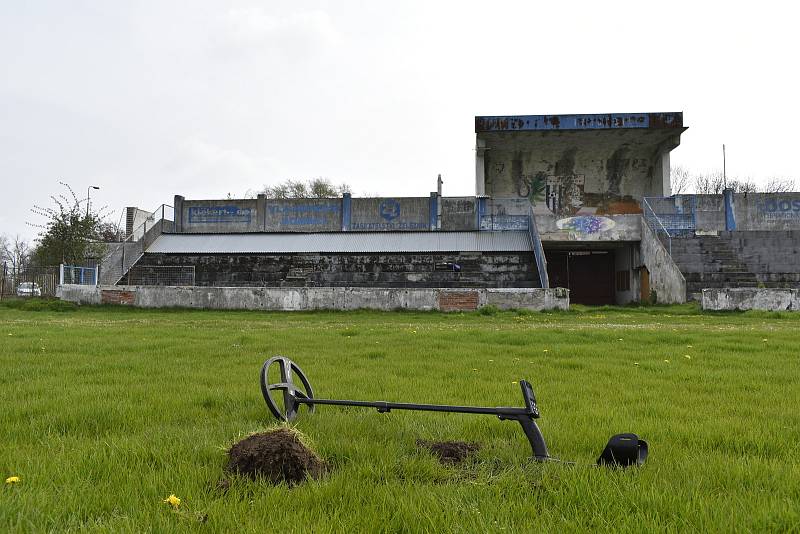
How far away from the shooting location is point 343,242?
95.1 feet

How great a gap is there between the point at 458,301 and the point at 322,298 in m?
5.25

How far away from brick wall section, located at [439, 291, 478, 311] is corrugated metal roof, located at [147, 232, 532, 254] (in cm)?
783

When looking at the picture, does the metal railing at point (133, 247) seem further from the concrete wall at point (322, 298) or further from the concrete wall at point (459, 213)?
the concrete wall at point (459, 213)

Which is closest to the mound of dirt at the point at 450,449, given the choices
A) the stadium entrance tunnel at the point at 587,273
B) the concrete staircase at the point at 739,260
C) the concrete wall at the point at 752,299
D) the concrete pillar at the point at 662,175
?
the concrete wall at the point at 752,299

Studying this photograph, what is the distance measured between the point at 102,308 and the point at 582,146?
25879mm

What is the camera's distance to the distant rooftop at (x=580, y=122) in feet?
93.5

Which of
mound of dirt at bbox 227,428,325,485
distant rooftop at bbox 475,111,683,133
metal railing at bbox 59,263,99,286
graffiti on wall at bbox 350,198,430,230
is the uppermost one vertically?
distant rooftop at bbox 475,111,683,133

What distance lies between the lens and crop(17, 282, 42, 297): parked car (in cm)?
2840

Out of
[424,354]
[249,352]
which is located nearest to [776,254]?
[424,354]

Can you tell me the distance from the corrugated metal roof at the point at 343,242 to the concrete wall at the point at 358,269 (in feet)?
1.31

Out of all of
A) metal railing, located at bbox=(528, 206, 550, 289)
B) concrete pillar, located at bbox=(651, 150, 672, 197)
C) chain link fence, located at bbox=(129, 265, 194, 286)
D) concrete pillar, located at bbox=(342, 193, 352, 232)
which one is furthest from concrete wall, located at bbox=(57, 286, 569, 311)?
concrete pillar, located at bbox=(651, 150, 672, 197)

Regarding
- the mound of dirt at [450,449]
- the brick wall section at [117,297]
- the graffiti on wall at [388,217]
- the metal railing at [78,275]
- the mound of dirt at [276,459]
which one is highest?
the graffiti on wall at [388,217]

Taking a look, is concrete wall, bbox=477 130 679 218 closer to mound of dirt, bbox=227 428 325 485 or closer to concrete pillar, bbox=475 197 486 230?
concrete pillar, bbox=475 197 486 230

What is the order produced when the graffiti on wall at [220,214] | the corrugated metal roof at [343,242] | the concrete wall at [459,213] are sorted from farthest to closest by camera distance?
1. the graffiti on wall at [220,214]
2. the concrete wall at [459,213]
3. the corrugated metal roof at [343,242]
